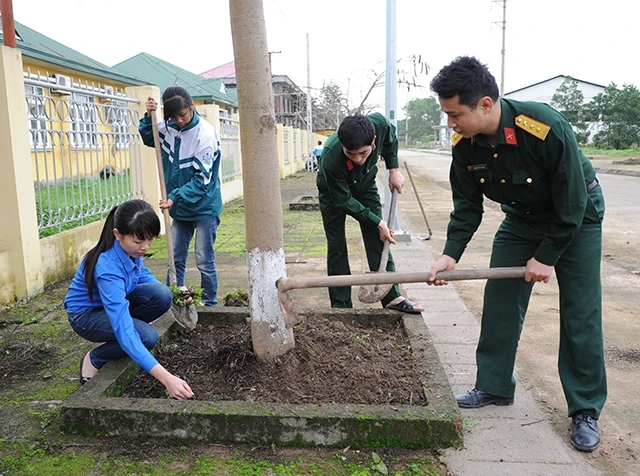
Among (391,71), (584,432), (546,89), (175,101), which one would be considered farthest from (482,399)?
(546,89)

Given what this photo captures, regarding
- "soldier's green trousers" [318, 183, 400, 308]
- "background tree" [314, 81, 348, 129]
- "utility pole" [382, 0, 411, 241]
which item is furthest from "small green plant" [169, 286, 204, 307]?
"background tree" [314, 81, 348, 129]

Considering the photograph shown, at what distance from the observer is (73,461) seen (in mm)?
2316

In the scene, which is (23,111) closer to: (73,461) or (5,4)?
(5,4)

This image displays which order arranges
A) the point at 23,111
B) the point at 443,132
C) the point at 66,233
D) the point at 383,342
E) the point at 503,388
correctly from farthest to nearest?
the point at 443,132
the point at 66,233
the point at 23,111
the point at 383,342
the point at 503,388

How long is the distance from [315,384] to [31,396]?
A: 1.50m

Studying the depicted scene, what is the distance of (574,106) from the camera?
4391cm

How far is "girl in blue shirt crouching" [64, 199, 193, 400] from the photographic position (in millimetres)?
2486

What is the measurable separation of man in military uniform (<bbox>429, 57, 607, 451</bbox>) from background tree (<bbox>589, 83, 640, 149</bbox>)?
39685 mm

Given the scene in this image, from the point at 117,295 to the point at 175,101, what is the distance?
174cm

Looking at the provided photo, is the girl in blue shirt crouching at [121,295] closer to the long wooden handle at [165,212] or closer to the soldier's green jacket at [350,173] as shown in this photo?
the long wooden handle at [165,212]

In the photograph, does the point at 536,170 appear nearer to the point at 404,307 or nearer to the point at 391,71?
the point at 404,307

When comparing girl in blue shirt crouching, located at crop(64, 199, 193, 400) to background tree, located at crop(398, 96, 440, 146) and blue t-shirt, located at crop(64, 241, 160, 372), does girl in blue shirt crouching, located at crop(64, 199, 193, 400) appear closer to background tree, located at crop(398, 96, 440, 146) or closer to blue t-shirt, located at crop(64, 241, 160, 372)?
blue t-shirt, located at crop(64, 241, 160, 372)

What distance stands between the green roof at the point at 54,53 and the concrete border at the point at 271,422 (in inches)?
438

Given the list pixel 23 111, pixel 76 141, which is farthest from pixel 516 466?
pixel 76 141
